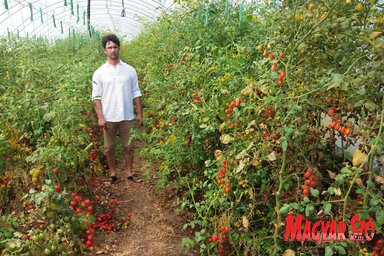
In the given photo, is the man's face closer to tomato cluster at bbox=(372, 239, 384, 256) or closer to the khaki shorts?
the khaki shorts

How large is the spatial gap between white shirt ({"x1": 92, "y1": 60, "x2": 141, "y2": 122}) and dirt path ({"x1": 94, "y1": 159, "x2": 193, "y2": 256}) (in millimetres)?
770

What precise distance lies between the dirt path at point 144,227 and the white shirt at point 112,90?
2.53ft

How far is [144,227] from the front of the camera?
2.75 metres

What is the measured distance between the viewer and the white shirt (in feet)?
10.9

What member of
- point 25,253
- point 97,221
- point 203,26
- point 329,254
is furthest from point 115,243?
point 203,26

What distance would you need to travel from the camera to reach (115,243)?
2.54m

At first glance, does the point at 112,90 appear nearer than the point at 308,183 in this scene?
No

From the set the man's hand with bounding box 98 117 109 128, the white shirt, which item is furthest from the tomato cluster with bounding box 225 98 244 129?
the man's hand with bounding box 98 117 109 128

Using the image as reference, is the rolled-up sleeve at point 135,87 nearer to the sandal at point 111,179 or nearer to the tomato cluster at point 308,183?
the sandal at point 111,179

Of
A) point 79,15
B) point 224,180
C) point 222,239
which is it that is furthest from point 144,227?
point 79,15

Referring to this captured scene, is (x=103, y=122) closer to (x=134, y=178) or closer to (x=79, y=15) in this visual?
(x=134, y=178)

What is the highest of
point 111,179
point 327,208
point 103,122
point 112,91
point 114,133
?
point 112,91

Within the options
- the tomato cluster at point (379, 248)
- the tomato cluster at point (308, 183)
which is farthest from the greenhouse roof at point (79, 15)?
the tomato cluster at point (379, 248)

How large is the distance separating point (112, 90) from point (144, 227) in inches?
53.6
